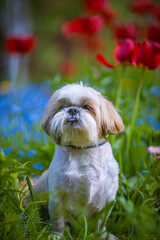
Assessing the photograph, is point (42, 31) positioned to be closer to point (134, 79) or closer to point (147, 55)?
point (134, 79)

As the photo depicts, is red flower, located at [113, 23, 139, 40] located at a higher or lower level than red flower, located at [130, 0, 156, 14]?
lower

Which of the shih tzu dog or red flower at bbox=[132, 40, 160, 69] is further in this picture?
red flower at bbox=[132, 40, 160, 69]

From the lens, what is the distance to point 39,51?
38.0ft

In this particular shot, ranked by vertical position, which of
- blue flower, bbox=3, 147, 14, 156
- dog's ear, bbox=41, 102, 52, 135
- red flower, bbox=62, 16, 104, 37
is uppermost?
red flower, bbox=62, 16, 104, 37

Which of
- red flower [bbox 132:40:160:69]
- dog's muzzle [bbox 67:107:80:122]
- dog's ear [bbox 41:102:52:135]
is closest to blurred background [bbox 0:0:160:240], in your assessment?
red flower [bbox 132:40:160:69]

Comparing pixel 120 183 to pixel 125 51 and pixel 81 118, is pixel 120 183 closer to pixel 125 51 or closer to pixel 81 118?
pixel 81 118

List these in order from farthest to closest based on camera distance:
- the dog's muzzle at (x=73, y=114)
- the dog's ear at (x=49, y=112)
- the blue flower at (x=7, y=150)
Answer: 1. the blue flower at (x=7, y=150)
2. the dog's ear at (x=49, y=112)
3. the dog's muzzle at (x=73, y=114)

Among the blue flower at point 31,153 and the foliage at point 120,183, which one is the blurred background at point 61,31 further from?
the blue flower at point 31,153

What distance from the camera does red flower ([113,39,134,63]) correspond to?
2.56m

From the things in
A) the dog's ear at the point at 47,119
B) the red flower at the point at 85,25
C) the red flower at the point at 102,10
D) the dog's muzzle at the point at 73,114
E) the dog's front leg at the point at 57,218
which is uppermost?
the red flower at the point at 102,10

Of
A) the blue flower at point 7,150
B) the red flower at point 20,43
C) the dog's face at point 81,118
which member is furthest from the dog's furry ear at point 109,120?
the red flower at point 20,43

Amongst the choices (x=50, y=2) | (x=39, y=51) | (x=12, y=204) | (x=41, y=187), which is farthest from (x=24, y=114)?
(x=50, y=2)

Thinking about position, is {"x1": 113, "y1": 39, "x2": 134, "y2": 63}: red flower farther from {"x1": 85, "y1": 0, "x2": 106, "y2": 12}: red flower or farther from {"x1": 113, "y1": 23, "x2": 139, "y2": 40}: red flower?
{"x1": 85, "y1": 0, "x2": 106, "y2": 12}: red flower

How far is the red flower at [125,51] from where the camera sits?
2.56 m
